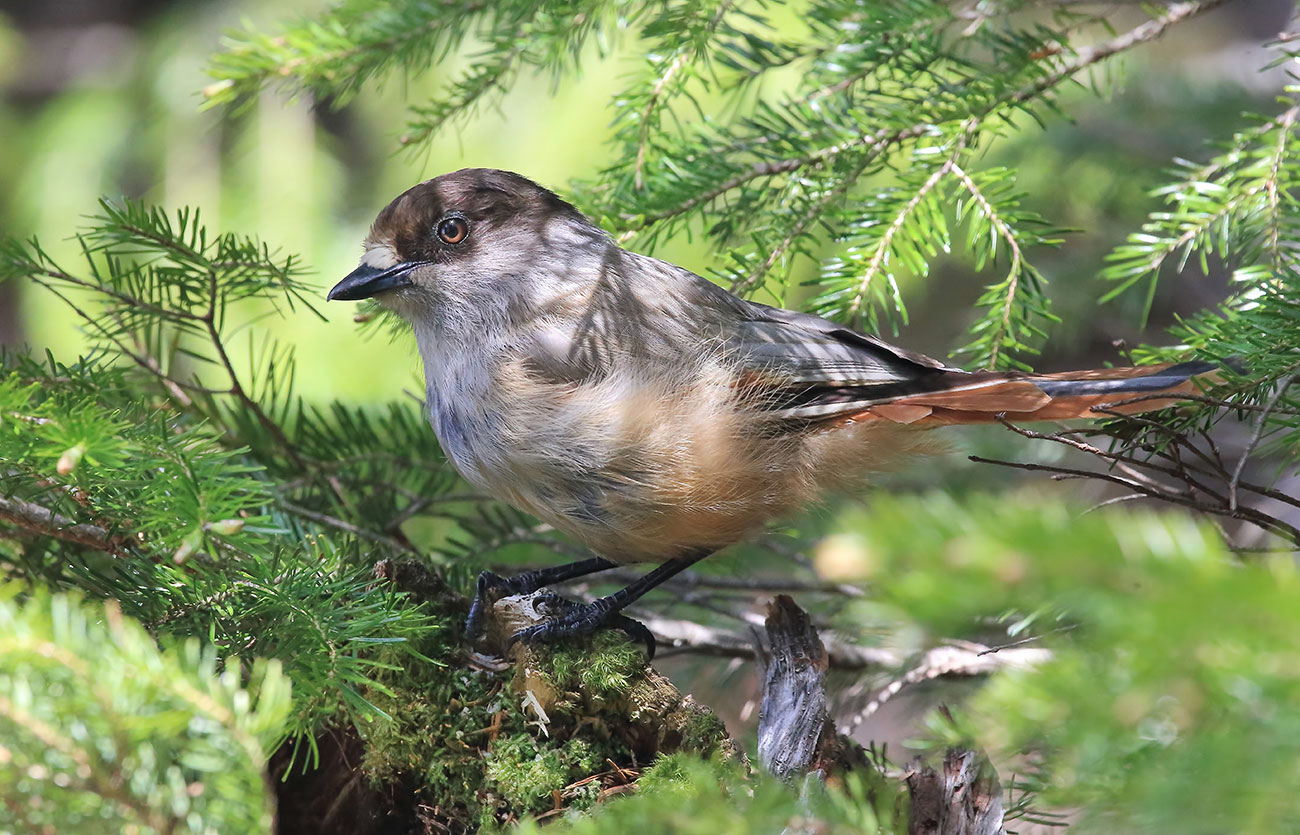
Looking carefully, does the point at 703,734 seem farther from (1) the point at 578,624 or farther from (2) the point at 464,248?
(2) the point at 464,248

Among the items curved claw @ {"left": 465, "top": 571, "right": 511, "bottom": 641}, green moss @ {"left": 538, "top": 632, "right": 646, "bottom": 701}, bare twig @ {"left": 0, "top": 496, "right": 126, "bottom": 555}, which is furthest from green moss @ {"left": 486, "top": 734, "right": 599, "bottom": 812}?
bare twig @ {"left": 0, "top": 496, "right": 126, "bottom": 555}

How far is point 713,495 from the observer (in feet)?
9.47

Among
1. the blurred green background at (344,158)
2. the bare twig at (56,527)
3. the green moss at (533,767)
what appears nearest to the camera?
the bare twig at (56,527)

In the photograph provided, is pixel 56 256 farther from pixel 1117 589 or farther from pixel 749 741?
pixel 1117 589

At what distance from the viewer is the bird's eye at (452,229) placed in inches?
132

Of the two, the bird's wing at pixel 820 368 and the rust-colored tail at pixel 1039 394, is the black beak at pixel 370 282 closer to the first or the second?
the bird's wing at pixel 820 368

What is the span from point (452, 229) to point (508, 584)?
1191 mm

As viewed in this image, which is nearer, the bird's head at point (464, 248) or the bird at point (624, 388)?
the bird at point (624, 388)

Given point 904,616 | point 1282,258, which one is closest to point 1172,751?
point 904,616

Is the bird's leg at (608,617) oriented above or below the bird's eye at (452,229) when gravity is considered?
below

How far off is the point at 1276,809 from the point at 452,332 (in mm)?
2625

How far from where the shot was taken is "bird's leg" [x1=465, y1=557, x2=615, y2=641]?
2.67m

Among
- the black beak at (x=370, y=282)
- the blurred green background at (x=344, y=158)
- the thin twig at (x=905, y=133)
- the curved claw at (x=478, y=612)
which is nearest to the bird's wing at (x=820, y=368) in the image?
the thin twig at (x=905, y=133)

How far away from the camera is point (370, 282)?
3.21 meters
